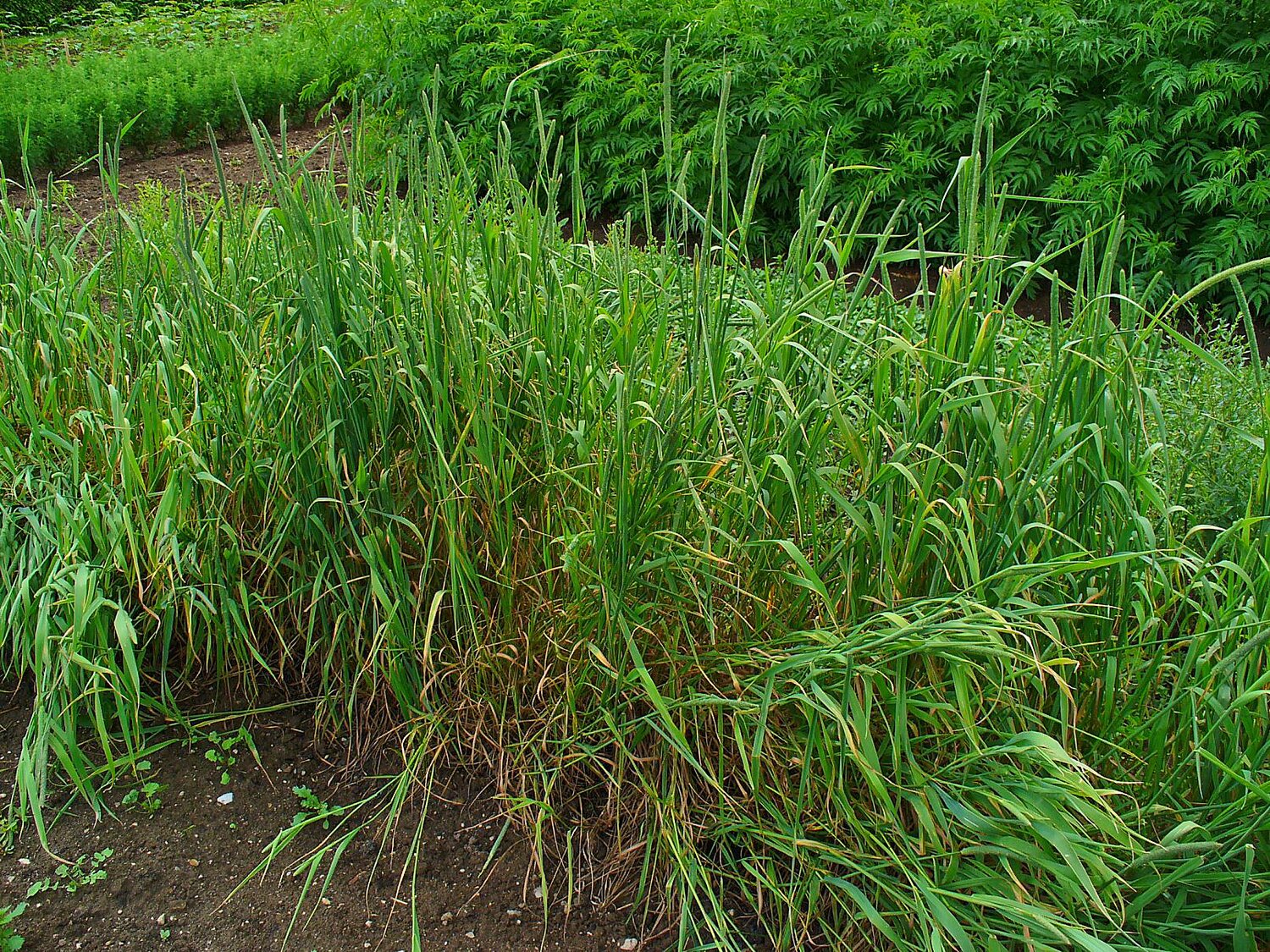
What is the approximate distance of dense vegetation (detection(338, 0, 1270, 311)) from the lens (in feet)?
15.5

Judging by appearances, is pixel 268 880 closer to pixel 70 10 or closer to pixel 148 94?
pixel 148 94

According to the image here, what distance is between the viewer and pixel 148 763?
2283mm

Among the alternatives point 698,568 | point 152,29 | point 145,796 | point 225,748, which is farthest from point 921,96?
point 152,29

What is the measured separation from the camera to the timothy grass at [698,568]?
5.83 feet

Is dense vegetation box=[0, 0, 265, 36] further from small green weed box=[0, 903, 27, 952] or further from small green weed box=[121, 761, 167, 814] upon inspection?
small green weed box=[0, 903, 27, 952]

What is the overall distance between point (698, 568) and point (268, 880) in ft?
3.48

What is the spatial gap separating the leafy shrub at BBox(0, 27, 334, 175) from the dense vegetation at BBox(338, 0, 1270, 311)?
1.39 m

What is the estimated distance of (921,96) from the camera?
5090 millimetres

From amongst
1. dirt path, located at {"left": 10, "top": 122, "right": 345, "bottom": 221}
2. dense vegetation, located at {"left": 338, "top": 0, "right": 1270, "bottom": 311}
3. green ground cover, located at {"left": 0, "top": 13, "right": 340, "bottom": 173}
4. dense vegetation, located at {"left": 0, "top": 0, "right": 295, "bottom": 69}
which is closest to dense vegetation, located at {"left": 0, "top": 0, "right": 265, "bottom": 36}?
dense vegetation, located at {"left": 0, "top": 0, "right": 295, "bottom": 69}

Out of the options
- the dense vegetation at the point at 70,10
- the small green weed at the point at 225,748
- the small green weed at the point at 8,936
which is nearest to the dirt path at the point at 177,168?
the small green weed at the point at 225,748

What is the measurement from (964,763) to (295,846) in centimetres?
135

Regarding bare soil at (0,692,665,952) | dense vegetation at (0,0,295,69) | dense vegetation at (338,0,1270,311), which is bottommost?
bare soil at (0,692,665,952)

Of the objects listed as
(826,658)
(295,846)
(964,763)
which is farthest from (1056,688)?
(295,846)

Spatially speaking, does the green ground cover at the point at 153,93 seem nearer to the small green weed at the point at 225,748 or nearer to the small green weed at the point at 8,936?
the small green weed at the point at 225,748
